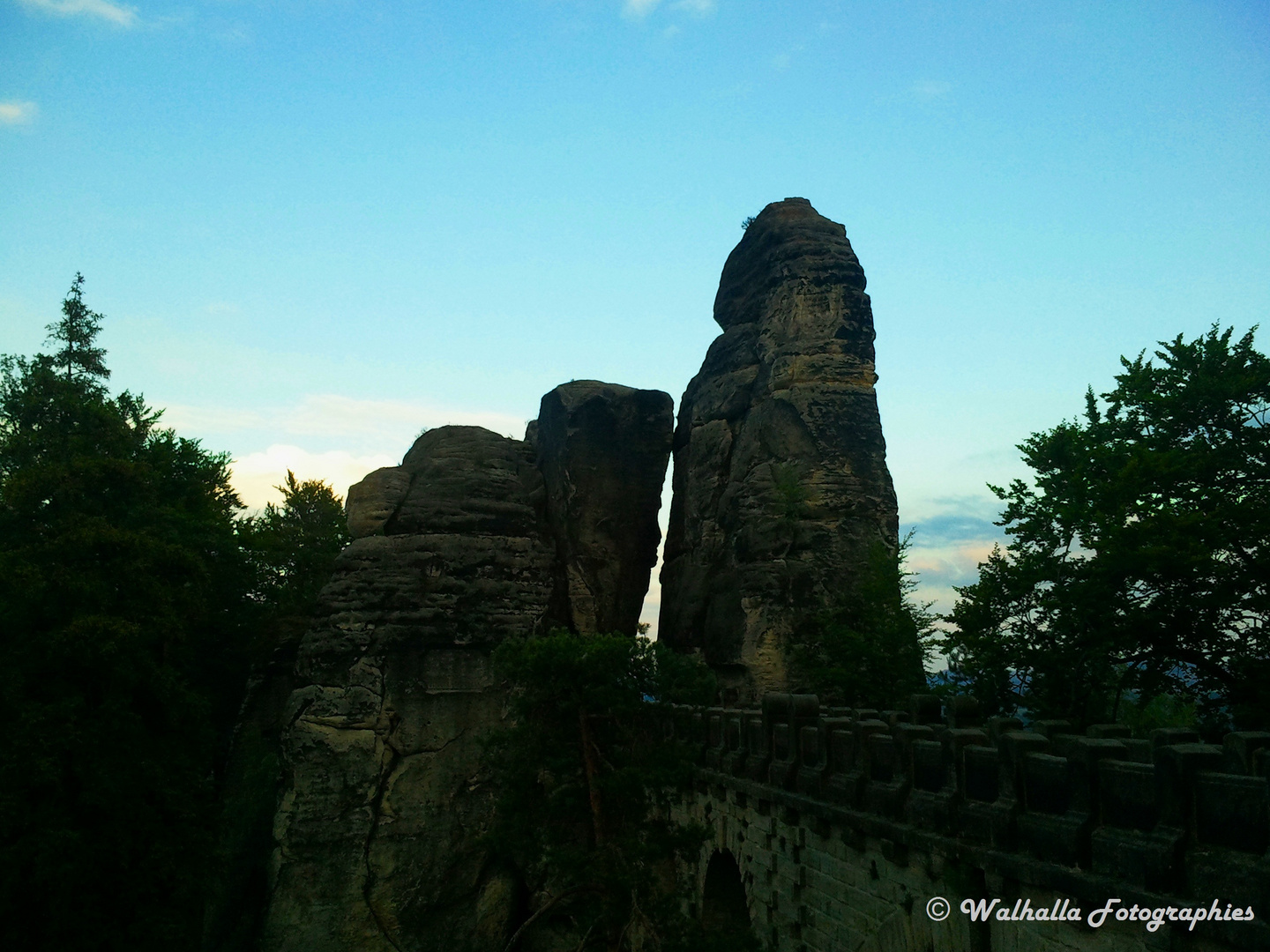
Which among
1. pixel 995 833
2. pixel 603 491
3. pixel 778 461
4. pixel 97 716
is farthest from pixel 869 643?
pixel 97 716

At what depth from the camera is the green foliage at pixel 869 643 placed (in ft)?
90.9

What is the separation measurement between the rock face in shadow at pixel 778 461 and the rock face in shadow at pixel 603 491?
4.95ft

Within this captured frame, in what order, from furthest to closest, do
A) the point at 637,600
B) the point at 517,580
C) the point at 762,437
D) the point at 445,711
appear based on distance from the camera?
the point at 637,600, the point at 762,437, the point at 517,580, the point at 445,711

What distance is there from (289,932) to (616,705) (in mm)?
13865

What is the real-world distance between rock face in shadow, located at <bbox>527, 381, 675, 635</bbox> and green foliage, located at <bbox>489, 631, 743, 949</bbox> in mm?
15054

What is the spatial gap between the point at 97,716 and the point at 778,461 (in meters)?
22.3

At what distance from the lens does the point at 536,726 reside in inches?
746

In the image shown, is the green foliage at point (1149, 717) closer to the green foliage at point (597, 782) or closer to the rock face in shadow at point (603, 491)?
the green foliage at point (597, 782)

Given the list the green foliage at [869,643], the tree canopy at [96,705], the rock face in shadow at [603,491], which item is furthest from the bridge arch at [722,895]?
the rock face in shadow at [603,491]

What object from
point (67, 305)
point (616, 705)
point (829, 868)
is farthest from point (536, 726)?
point (67, 305)

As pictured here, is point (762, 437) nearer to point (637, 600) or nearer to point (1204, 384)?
point (637, 600)

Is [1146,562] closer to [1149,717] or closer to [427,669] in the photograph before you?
[427,669]

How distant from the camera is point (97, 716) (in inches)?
859

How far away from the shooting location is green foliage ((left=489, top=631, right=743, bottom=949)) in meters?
17.1
